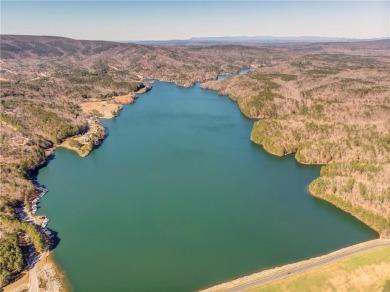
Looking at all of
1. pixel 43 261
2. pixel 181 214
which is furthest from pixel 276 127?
pixel 43 261

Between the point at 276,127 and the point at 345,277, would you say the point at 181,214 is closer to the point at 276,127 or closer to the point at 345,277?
the point at 345,277

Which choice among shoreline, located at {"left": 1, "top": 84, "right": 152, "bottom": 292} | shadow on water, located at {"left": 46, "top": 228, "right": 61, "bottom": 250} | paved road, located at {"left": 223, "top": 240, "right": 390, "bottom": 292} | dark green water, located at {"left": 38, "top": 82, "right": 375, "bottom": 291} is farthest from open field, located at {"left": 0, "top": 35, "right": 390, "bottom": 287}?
paved road, located at {"left": 223, "top": 240, "right": 390, "bottom": 292}

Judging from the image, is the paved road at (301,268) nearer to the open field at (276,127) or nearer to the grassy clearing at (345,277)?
the grassy clearing at (345,277)

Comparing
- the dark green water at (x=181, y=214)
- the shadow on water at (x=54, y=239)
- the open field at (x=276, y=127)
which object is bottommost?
the dark green water at (x=181, y=214)

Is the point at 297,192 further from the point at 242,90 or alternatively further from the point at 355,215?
the point at 242,90

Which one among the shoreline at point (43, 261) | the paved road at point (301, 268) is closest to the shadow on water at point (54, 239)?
the shoreline at point (43, 261)

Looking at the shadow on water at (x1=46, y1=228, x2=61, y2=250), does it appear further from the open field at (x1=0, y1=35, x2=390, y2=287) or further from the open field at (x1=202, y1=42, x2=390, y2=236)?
the open field at (x1=202, y1=42, x2=390, y2=236)
